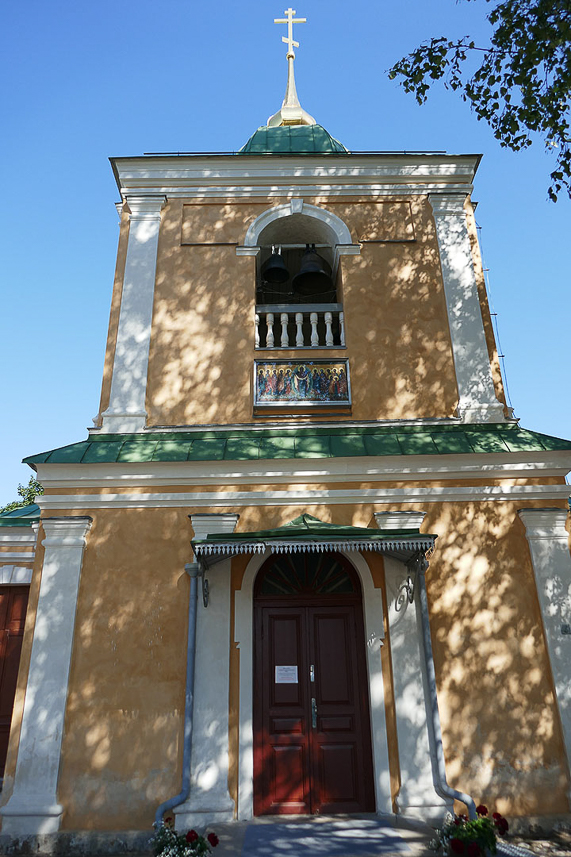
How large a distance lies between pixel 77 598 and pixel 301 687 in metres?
2.53

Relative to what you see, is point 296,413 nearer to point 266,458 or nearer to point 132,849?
point 266,458

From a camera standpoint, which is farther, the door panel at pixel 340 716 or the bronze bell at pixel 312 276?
the bronze bell at pixel 312 276

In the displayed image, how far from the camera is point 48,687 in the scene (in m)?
6.36

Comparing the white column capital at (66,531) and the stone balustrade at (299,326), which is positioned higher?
the stone balustrade at (299,326)

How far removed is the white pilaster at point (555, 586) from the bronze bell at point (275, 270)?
14.4 feet

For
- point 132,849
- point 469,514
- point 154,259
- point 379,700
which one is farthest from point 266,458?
point 132,849

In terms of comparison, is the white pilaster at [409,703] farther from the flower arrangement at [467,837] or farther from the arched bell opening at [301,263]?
the arched bell opening at [301,263]

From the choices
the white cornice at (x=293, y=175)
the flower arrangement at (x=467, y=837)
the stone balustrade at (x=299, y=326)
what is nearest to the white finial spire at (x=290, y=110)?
the white cornice at (x=293, y=175)

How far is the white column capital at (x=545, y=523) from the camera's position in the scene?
686cm

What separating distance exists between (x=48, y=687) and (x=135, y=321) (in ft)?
14.5

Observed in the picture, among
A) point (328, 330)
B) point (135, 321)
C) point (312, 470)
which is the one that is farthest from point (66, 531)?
point (328, 330)

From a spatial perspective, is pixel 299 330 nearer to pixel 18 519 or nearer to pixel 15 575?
pixel 18 519

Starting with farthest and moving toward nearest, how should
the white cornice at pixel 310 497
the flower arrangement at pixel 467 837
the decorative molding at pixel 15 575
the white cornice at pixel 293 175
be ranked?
1. the white cornice at pixel 293 175
2. the decorative molding at pixel 15 575
3. the white cornice at pixel 310 497
4. the flower arrangement at pixel 467 837

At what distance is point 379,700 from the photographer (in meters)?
6.37
